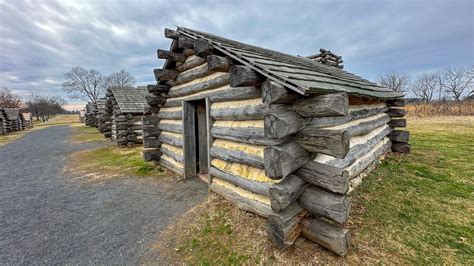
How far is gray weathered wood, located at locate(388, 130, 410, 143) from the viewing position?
8102 millimetres

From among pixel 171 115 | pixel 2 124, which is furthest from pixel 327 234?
pixel 2 124

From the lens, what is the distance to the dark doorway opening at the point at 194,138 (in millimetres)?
6336

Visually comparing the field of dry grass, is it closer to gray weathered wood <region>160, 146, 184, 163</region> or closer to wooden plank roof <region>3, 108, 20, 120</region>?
wooden plank roof <region>3, 108, 20, 120</region>

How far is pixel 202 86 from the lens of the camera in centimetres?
547

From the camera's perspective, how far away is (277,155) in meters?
2.83

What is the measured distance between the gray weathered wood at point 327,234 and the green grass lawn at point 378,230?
0.14 m

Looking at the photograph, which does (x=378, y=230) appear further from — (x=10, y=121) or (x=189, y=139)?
(x=10, y=121)

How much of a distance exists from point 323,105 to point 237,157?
2.15m

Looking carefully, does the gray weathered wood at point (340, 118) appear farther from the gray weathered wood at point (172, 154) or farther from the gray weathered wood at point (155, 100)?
the gray weathered wood at point (155, 100)

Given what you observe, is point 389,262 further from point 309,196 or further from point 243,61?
point 243,61

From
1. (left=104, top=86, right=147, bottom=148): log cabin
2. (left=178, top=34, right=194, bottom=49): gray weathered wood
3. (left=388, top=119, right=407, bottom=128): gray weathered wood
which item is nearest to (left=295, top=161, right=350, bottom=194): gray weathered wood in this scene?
(left=178, top=34, right=194, bottom=49): gray weathered wood

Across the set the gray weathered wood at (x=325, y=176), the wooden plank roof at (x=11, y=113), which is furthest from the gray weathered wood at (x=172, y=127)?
the wooden plank roof at (x=11, y=113)

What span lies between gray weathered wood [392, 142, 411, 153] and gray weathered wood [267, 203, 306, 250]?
7479 millimetres

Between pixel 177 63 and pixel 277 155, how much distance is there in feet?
16.6
